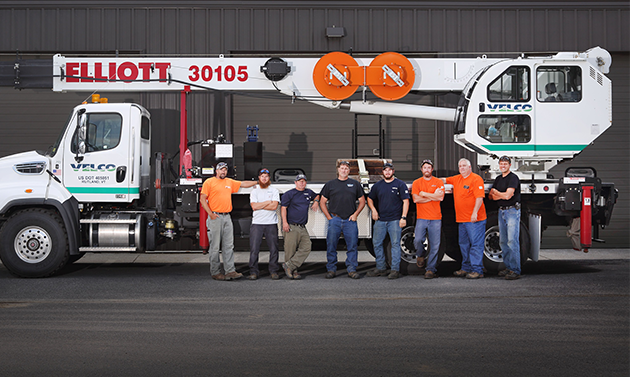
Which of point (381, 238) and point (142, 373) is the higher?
point (381, 238)

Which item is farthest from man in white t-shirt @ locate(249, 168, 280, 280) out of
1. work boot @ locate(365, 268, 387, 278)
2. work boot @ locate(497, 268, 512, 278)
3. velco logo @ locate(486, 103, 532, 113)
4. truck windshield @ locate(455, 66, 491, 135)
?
velco logo @ locate(486, 103, 532, 113)

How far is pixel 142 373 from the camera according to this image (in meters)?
4.76

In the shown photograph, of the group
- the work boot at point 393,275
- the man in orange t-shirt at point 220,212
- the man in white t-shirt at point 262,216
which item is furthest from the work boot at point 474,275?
the man in orange t-shirt at point 220,212

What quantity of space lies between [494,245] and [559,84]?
311 centimetres

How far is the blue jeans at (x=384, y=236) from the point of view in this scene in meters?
9.38

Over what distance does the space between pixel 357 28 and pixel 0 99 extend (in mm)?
9174

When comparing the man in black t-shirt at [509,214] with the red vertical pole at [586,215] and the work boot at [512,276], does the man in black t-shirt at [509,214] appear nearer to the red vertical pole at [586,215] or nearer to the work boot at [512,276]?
the work boot at [512,276]

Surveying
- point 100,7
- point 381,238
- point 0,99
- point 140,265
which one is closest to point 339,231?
point 381,238

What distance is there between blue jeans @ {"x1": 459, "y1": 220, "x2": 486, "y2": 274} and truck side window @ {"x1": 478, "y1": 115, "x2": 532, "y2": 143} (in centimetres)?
162

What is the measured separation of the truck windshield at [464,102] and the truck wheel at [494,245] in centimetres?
166

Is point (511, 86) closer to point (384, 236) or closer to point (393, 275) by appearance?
point (384, 236)

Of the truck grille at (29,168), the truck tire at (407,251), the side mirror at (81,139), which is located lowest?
the truck tire at (407,251)

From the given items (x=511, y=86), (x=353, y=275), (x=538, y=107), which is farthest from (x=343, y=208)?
(x=538, y=107)

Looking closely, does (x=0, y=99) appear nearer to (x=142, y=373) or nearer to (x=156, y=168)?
(x=156, y=168)
